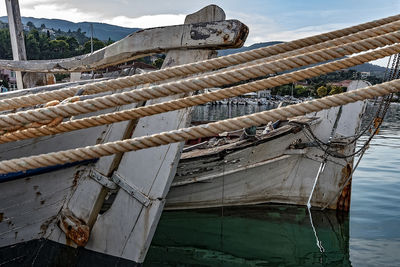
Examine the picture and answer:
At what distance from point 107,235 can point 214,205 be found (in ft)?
14.9

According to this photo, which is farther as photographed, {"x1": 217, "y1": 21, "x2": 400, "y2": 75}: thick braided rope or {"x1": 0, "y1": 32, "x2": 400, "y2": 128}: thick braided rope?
{"x1": 217, "y1": 21, "x2": 400, "y2": 75}: thick braided rope

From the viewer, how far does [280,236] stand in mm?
6328

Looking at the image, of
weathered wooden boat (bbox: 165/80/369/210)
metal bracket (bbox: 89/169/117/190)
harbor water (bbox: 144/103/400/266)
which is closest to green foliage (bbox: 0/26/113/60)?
weathered wooden boat (bbox: 165/80/369/210)

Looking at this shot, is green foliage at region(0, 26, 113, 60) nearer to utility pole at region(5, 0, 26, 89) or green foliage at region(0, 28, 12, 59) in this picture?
green foliage at region(0, 28, 12, 59)

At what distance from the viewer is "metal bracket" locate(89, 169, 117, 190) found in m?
3.00

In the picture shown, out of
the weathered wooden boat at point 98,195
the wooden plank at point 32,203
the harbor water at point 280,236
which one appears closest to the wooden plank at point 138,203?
the weathered wooden boat at point 98,195

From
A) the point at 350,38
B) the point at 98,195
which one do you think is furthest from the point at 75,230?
the point at 350,38

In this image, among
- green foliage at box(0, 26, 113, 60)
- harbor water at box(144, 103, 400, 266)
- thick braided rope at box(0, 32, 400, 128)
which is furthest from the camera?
green foliage at box(0, 26, 113, 60)

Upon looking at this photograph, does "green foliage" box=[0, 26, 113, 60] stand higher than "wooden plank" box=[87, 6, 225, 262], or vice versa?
"wooden plank" box=[87, 6, 225, 262]

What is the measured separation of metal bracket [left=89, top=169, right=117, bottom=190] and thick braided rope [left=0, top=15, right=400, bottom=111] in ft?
2.65

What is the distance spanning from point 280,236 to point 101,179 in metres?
4.20

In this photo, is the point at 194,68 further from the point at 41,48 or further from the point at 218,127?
the point at 41,48

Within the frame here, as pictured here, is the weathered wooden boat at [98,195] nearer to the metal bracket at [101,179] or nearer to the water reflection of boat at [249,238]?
the metal bracket at [101,179]

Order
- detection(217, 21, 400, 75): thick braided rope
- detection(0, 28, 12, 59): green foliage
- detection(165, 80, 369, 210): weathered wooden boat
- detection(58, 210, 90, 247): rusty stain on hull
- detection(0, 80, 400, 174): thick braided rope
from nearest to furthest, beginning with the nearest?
detection(0, 80, 400, 174): thick braided rope < detection(217, 21, 400, 75): thick braided rope < detection(58, 210, 90, 247): rusty stain on hull < detection(165, 80, 369, 210): weathered wooden boat < detection(0, 28, 12, 59): green foliage
